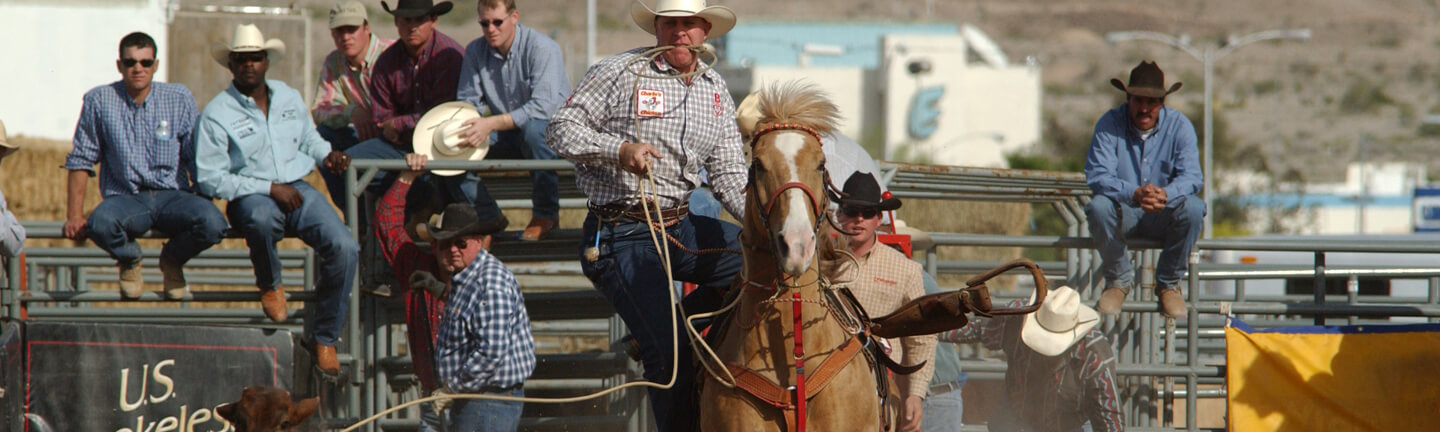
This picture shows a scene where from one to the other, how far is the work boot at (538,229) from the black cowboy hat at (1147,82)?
3442 millimetres

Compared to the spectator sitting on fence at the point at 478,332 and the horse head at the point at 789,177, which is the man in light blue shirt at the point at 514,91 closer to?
the spectator sitting on fence at the point at 478,332

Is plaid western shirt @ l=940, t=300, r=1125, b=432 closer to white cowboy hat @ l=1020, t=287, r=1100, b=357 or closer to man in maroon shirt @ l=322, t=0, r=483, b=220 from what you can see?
white cowboy hat @ l=1020, t=287, r=1100, b=357

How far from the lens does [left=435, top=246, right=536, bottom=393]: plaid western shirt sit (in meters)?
7.55

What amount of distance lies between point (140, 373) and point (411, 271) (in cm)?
163

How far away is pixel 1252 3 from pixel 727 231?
119 m

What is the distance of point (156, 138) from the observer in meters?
8.66

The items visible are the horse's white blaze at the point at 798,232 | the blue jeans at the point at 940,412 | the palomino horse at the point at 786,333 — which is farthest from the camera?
the blue jeans at the point at 940,412

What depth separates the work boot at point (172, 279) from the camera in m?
8.59

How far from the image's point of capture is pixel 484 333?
298 inches

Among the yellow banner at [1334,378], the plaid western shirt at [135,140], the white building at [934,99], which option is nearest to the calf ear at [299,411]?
the plaid western shirt at [135,140]

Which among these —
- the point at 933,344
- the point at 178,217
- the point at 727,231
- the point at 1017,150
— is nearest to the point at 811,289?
the point at 727,231

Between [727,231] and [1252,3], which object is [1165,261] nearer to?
[727,231]

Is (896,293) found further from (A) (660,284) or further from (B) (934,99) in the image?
(B) (934,99)

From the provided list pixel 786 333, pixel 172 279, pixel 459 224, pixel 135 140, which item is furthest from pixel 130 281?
pixel 786 333
